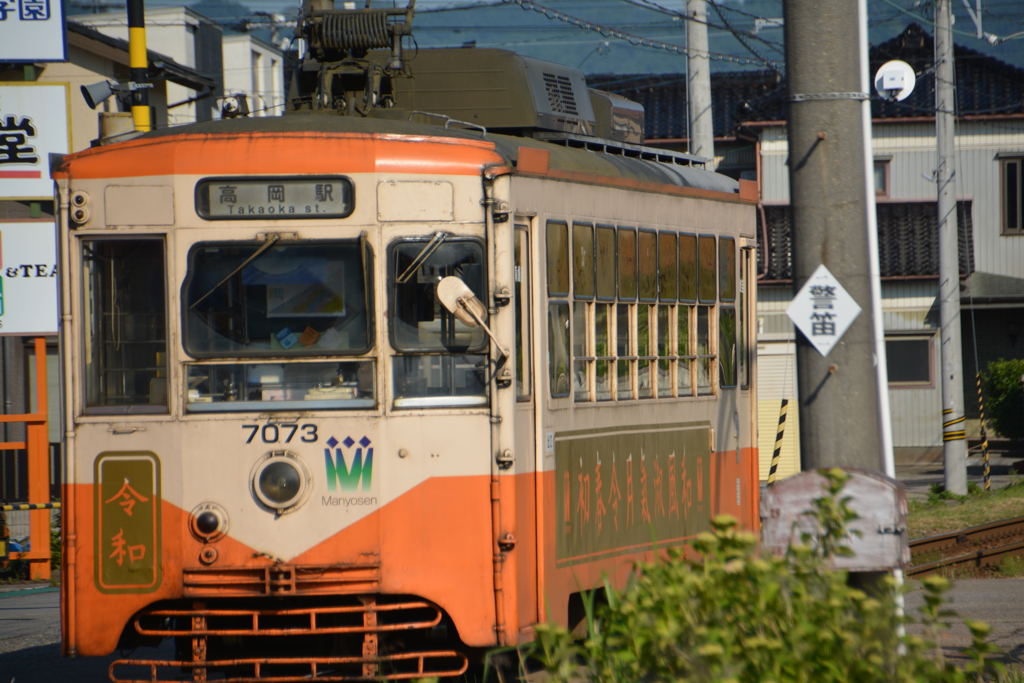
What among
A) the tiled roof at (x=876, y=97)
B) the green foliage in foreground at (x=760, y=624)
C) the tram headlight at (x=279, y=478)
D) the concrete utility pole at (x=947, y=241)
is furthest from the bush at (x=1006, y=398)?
the green foliage in foreground at (x=760, y=624)

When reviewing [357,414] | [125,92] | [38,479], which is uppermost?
[125,92]

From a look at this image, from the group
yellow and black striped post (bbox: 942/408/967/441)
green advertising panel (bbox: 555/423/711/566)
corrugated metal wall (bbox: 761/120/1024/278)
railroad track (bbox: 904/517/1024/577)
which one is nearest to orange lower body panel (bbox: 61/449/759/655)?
green advertising panel (bbox: 555/423/711/566)

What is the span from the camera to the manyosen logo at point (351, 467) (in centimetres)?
579

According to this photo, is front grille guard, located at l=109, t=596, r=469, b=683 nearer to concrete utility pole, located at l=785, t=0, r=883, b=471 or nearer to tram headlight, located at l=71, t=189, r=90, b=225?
tram headlight, located at l=71, t=189, r=90, b=225

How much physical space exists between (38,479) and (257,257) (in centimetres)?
745

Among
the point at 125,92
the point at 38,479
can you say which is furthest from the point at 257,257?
the point at 38,479

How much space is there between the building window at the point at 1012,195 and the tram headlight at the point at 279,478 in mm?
23461

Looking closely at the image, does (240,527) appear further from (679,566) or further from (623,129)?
(623,129)

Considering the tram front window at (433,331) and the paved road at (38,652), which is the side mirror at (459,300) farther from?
the paved road at (38,652)

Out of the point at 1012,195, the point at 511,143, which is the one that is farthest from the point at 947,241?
the point at 511,143

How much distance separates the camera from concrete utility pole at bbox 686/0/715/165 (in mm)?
14610

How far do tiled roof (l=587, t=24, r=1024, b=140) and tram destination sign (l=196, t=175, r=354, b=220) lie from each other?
20390mm

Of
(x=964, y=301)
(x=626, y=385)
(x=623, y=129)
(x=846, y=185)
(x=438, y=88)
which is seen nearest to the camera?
(x=846, y=185)

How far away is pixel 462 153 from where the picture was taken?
233 inches
